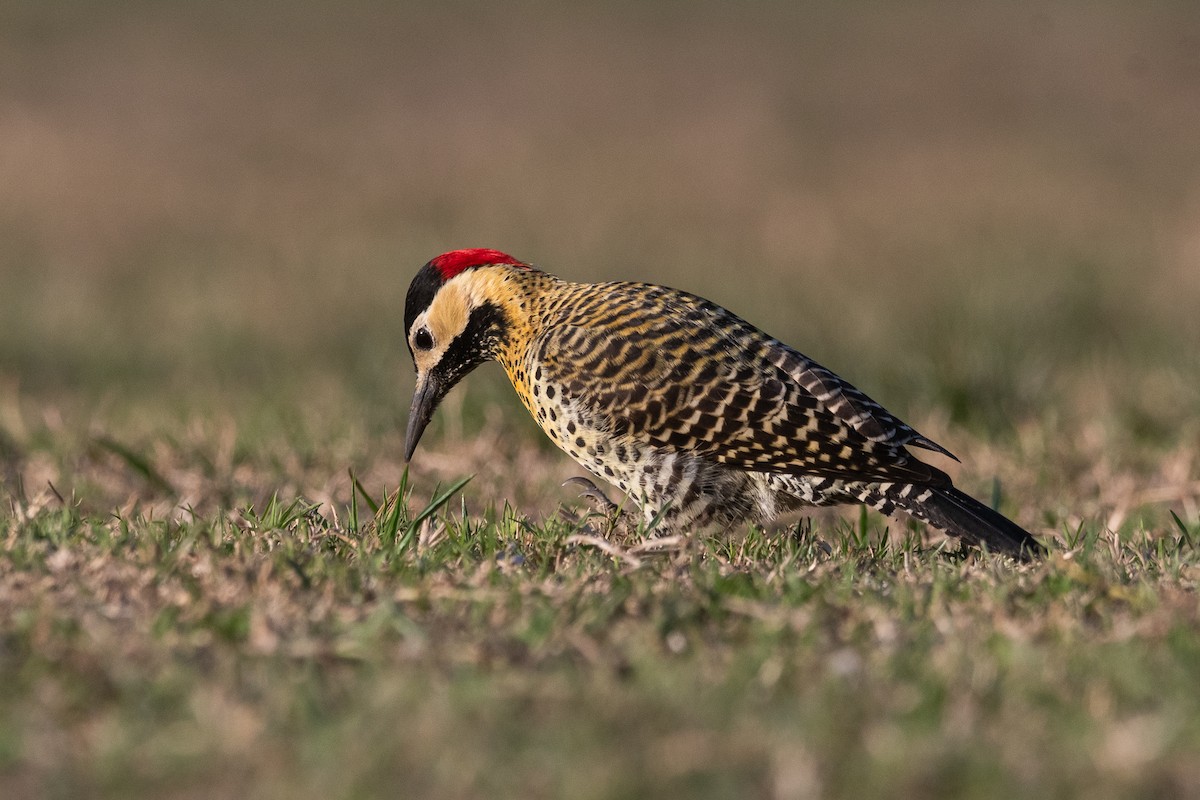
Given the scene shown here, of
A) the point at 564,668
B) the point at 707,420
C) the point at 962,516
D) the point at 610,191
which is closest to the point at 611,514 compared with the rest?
the point at 707,420

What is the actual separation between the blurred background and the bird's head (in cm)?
136

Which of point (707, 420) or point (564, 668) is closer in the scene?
point (564, 668)

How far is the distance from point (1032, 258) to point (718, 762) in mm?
10144

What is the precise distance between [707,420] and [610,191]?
10386mm

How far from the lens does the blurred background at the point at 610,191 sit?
9.03m

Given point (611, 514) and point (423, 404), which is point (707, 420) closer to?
point (611, 514)

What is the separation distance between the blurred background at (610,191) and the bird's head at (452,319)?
1.36m

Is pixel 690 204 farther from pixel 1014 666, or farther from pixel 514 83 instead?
pixel 1014 666

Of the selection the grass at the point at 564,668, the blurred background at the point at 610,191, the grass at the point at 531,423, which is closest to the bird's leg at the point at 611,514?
the grass at the point at 531,423

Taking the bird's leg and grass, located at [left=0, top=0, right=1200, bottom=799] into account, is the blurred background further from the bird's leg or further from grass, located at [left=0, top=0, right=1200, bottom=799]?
the bird's leg

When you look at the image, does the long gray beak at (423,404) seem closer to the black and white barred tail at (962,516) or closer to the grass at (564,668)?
the grass at (564,668)

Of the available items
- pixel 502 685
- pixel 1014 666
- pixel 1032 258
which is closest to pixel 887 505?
pixel 1014 666

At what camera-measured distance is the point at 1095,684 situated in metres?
3.29

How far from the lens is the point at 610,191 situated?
50.6 feet
